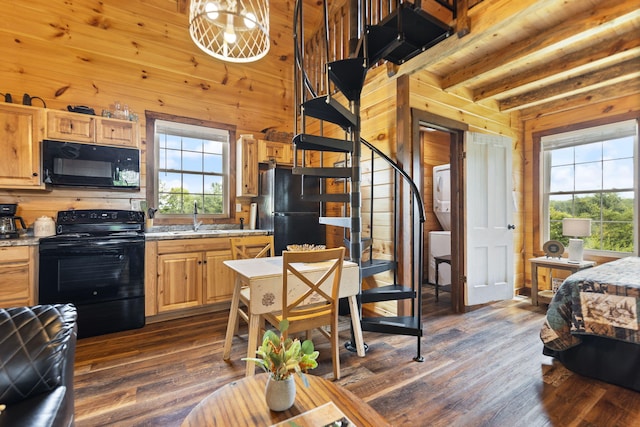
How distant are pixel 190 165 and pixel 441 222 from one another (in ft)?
13.9

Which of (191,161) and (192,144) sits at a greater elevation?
(192,144)

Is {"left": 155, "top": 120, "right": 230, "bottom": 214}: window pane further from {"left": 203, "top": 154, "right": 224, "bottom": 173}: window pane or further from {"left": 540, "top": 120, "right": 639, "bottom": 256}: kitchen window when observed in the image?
{"left": 540, "top": 120, "right": 639, "bottom": 256}: kitchen window

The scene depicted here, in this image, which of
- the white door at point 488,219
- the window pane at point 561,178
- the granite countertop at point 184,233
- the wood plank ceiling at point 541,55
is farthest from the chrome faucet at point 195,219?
the window pane at point 561,178

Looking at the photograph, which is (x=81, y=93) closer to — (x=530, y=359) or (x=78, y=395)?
(x=78, y=395)

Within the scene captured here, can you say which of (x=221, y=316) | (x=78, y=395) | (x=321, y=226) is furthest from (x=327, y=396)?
(x=321, y=226)

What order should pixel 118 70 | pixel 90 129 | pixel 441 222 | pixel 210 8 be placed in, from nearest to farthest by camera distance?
pixel 210 8 → pixel 90 129 → pixel 118 70 → pixel 441 222

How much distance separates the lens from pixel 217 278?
3459 millimetres

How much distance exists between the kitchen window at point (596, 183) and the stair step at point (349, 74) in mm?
3237

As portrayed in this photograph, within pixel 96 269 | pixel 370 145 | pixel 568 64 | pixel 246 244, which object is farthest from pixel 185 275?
pixel 568 64

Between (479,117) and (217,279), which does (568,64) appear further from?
(217,279)

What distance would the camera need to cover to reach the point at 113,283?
9.54 ft

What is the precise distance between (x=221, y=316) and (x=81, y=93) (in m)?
3.05

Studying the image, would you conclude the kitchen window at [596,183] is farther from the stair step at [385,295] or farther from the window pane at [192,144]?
the window pane at [192,144]

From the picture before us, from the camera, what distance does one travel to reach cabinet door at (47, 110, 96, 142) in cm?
294
